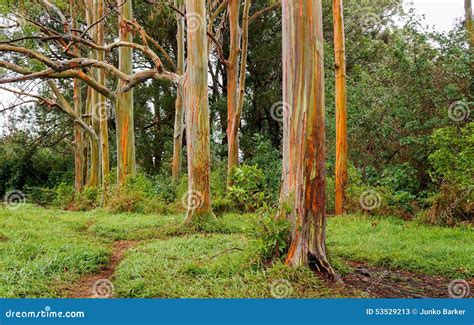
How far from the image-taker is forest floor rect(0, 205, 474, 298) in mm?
4246

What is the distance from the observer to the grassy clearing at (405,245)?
5.48 metres

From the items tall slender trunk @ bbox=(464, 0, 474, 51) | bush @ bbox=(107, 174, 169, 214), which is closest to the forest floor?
bush @ bbox=(107, 174, 169, 214)

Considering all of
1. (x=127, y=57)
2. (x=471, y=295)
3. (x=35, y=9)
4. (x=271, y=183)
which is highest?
(x=35, y=9)

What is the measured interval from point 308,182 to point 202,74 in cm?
438

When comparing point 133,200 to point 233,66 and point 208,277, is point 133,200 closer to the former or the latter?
point 233,66

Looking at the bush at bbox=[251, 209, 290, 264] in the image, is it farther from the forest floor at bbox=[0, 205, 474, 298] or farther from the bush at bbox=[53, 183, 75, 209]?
the bush at bbox=[53, 183, 75, 209]

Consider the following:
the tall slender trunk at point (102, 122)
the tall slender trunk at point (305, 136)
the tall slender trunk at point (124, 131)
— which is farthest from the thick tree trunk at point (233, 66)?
the tall slender trunk at point (305, 136)

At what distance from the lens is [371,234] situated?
7.46 m

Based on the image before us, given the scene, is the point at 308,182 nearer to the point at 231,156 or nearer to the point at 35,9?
the point at 231,156

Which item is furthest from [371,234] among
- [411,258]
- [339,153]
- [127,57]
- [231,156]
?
[127,57]

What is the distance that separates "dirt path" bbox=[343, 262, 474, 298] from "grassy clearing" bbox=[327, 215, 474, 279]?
270 millimetres

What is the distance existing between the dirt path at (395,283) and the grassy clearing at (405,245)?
27cm

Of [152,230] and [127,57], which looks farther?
[127,57]

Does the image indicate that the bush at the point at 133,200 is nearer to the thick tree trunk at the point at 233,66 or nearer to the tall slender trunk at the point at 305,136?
the thick tree trunk at the point at 233,66
